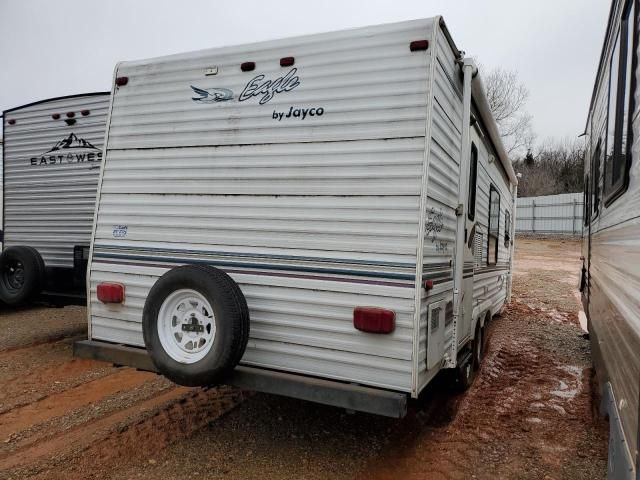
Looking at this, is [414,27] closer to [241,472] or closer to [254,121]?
[254,121]

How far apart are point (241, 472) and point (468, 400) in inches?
101

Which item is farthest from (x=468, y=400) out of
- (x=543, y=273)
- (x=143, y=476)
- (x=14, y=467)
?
(x=543, y=273)

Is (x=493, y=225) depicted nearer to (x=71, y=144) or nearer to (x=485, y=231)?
(x=485, y=231)

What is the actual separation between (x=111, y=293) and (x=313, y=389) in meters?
1.87

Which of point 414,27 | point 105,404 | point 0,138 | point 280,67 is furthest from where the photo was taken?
point 0,138

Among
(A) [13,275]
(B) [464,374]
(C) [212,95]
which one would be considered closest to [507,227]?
(B) [464,374]

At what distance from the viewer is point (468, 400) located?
512cm

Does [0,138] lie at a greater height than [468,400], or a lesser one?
greater

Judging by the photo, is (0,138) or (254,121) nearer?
(254,121)

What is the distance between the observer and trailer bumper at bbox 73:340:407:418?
313 cm

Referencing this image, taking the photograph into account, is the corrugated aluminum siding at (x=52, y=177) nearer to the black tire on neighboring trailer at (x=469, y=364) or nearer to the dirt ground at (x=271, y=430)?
the dirt ground at (x=271, y=430)

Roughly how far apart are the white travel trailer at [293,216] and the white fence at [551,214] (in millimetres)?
26793

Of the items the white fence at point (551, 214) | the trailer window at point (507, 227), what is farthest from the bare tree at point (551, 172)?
the trailer window at point (507, 227)

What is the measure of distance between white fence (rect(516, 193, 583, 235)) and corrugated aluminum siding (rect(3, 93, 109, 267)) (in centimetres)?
→ 2612
